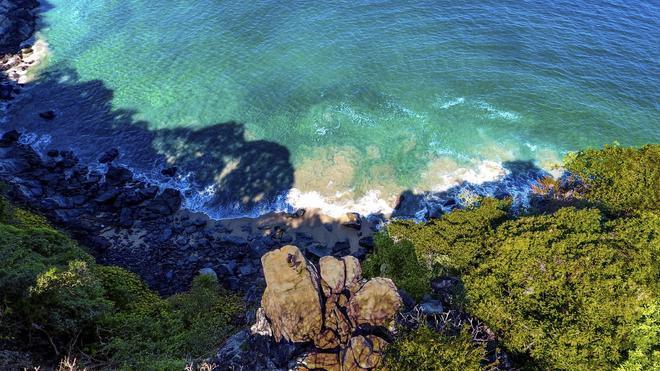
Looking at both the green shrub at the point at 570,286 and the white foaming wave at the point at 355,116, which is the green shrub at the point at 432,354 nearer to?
the green shrub at the point at 570,286

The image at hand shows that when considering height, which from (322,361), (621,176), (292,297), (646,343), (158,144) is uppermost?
(621,176)

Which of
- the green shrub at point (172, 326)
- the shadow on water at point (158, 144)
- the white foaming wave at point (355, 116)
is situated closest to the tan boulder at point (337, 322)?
the green shrub at point (172, 326)

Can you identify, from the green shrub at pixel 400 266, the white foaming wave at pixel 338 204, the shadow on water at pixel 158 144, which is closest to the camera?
the green shrub at pixel 400 266

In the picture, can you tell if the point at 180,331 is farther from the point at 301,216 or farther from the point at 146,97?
the point at 146,97

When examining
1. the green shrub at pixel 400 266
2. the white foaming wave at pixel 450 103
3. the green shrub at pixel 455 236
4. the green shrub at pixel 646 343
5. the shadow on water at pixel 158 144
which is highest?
the green shrub at pixel 646 343

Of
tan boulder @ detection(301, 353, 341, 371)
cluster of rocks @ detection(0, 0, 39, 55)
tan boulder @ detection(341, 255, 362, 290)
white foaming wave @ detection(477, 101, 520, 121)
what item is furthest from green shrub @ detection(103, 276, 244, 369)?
cluster of rocks @ detection(0, 0, 39, 55)

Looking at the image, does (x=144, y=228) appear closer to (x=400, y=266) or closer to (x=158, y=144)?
(x=158, y=144)

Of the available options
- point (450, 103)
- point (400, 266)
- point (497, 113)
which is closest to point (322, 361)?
point (400, 266)
